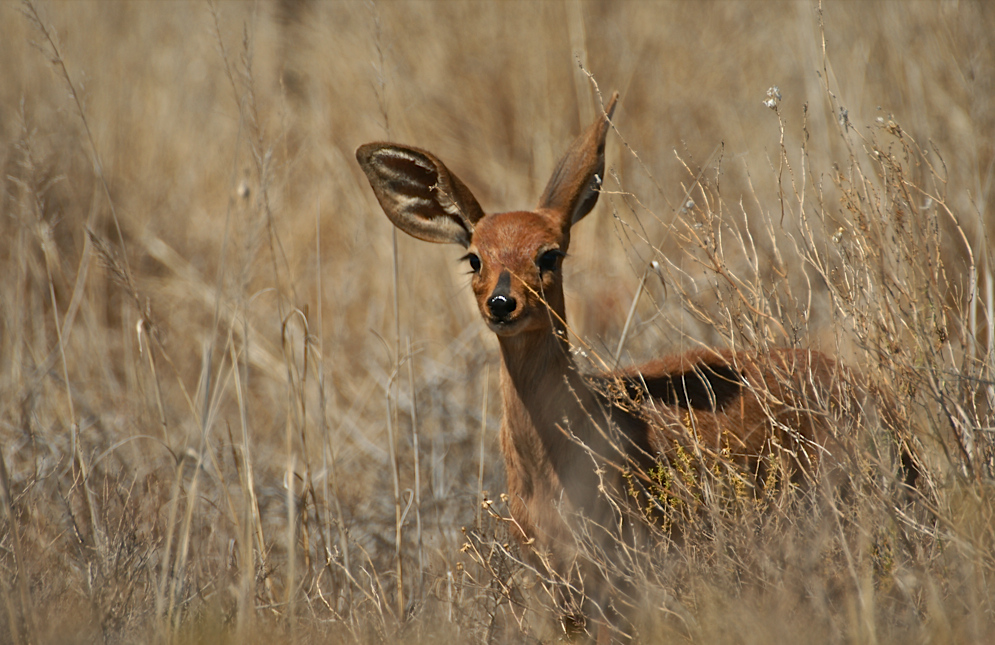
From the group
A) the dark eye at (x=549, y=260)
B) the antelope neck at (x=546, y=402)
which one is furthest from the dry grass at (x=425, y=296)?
the dark eye at (x=549, y=260)

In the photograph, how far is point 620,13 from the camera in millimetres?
8055

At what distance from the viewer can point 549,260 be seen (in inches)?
141

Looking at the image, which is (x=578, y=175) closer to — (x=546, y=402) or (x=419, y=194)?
(x=419, y=194)

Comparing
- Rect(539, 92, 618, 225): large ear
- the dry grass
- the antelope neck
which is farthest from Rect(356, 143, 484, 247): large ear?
the antelope neck

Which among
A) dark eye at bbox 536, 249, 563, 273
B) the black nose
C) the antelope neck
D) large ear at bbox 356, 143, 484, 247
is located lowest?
the antelope neck

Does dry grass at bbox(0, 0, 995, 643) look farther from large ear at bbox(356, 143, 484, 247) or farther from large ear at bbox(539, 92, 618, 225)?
large ear at bbox(539, 92, 618, 225)

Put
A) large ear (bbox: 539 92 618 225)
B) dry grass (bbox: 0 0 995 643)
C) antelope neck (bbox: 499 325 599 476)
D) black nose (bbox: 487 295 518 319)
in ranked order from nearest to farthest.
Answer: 1. dry grass (bbox: 0 0 995 643)
2. black nose (bbox: 487 295 518 319)
3. antelope neck (bbox: 499 325 599 476)
4. large ear (bbox: 539 92 618 225)

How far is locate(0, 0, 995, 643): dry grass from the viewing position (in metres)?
2.89

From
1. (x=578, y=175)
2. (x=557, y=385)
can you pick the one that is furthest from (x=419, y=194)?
(x=557, y=385)

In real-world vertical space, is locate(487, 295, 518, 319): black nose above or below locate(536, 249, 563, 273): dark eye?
below

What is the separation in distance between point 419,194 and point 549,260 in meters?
0.70

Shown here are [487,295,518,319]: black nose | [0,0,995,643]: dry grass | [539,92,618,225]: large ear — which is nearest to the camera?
[0,0,995,643]: dry grass

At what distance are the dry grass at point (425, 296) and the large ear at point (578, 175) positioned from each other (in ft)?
1.35

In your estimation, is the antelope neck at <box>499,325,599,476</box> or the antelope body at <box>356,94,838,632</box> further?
the antelope neck at <box>499,325,599,476</box>
